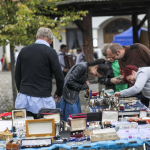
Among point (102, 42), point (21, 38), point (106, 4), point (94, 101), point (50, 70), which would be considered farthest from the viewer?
point (102, 42)

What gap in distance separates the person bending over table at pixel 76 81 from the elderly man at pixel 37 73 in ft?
1.78

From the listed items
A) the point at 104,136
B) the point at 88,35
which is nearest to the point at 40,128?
the point at 104,136

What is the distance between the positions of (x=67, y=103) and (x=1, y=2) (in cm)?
403

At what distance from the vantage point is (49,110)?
3.10 meters

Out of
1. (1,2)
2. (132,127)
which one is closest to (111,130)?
(132,127)

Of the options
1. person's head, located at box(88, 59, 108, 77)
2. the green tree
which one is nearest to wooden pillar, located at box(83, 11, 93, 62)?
the green tree

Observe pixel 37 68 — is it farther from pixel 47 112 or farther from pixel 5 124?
pixel 5 124

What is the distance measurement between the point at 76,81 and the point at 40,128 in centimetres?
141

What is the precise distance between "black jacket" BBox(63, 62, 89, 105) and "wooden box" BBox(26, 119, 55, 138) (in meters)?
1.32

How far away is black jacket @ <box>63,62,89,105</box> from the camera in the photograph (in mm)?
3963

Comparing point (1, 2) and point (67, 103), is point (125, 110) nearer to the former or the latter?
point (67, 103)

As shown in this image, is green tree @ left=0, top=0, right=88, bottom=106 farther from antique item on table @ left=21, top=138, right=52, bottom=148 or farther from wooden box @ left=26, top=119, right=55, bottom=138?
antique item on table @ left=21, top=138, right=52, bottom=148

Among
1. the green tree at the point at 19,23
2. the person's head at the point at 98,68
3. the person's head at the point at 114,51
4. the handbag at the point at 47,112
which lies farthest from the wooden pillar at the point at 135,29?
the handbag at the point at 47,112

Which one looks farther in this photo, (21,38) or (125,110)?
(21,38)
